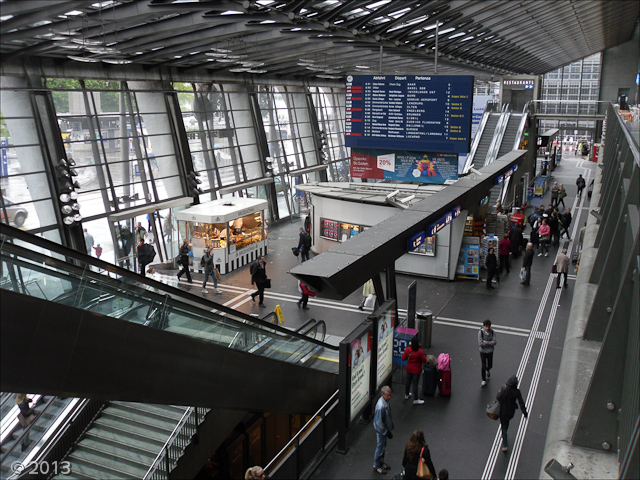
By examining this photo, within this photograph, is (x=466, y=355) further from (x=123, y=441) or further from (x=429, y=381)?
(x=123, y=441)

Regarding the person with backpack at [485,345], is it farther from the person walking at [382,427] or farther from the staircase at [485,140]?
the staircase at [485,140]

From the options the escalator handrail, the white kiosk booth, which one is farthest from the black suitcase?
the white kiosk booth

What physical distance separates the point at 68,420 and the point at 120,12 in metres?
9.30

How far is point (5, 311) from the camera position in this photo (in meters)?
5.39

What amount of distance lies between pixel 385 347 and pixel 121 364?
529 centimetres

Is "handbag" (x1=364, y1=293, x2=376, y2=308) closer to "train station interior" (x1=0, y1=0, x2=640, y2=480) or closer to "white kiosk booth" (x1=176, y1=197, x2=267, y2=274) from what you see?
"train station interior" (x1=0, y1=0, x2=640, y2=480)

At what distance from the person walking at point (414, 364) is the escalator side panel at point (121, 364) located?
6.86ft

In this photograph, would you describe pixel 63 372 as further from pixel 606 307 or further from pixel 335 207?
pixel 335 207

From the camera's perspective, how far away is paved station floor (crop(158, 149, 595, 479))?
8.89m

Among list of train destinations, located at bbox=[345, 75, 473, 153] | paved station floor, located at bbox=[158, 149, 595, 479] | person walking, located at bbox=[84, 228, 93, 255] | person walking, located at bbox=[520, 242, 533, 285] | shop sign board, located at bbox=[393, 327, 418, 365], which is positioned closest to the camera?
paved station floor, located at bbox=[158, 149, 595, 479]

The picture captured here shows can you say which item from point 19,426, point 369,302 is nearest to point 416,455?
Answer: point 19,426

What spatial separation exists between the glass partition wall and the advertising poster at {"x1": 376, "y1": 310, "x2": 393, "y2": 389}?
11.2 metres

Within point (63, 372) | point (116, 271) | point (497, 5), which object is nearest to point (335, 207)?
point (497, 5)

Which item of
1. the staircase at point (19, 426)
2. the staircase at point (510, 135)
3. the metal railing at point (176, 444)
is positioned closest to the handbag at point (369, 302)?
the metal railing at point (176, 444)
